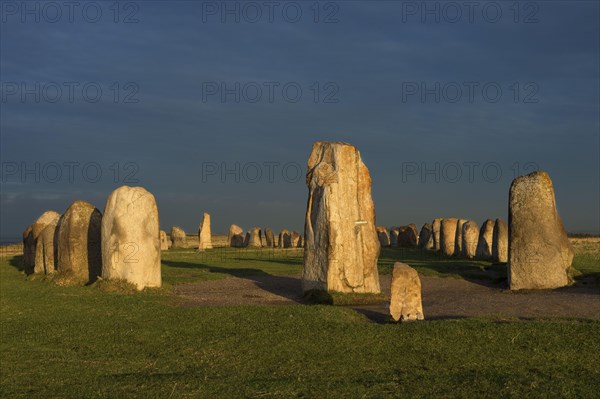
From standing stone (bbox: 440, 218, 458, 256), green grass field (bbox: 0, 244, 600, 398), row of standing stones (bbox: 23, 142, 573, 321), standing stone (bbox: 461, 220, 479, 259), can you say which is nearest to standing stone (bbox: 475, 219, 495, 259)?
standing stone (bbox: 461, 220, 479, 259)

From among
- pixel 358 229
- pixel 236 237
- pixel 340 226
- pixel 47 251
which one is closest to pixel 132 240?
pixel 340 226

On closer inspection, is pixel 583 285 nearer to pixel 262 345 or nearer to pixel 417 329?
pixel 417 329

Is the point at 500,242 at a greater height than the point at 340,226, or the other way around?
the point at 340,226

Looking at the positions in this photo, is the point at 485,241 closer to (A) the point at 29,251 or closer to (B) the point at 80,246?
(B) the point at 80,246

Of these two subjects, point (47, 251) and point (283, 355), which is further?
point (47, 251)

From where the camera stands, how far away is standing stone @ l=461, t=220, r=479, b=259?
3806cm

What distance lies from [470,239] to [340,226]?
2029 cm

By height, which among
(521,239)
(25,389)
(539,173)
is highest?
(539,173)

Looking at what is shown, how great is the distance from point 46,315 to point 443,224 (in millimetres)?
30633

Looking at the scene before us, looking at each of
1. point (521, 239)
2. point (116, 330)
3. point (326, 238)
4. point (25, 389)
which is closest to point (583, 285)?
point (521, 239)

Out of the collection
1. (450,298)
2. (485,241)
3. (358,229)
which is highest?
(358,229)

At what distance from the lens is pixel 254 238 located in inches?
2448

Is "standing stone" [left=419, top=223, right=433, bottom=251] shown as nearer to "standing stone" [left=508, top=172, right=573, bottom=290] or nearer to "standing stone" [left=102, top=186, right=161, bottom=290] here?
"standing stone" [left=508, top=172, right=573, bottom=290]

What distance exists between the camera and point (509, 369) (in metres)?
10.3
